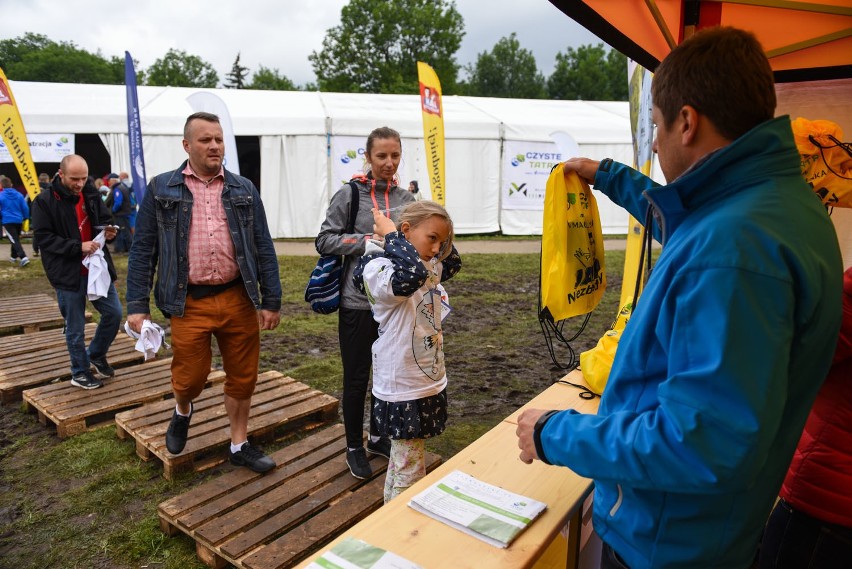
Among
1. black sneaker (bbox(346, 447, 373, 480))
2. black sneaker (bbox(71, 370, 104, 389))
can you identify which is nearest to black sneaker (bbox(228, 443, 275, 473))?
black sneaker (bbox(346, 447, 373, 480))

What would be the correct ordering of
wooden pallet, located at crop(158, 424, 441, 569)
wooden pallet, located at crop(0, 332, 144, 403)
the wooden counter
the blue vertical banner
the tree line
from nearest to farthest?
the wooden counter, wooden pallet, located at crop(158, 424, 441, 569), wooden pallet, located at crop(0, 332, 144, 403), the blue vertical banner, the tree line

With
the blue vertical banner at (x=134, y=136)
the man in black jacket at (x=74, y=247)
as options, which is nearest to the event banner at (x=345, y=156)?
the blue vertical banner at (x=134, y=136)

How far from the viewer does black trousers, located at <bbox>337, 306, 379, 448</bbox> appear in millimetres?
3184

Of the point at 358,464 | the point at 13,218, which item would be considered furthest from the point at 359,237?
the point at 13,218

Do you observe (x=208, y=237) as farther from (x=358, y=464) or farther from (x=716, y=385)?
(x=716, y=385)

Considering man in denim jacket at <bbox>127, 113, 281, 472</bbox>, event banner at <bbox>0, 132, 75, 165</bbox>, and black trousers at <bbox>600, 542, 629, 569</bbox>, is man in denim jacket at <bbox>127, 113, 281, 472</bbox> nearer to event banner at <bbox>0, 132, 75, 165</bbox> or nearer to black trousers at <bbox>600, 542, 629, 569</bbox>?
black trousers at <bbox>600, 542, 629, 569</bbox>

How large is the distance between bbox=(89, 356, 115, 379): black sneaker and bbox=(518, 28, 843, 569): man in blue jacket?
4845 millimetres

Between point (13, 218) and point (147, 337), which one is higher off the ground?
point (13, 218)

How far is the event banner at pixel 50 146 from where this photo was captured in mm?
13469

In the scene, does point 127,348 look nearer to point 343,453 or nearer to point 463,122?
point 343,453

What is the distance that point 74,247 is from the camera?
4.59m

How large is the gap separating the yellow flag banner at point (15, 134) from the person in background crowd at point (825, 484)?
1123 cm

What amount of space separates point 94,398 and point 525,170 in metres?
13.1

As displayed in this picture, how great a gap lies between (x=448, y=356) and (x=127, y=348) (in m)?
3.32
